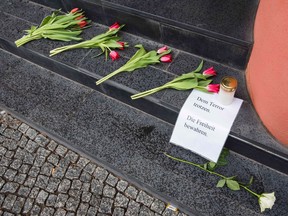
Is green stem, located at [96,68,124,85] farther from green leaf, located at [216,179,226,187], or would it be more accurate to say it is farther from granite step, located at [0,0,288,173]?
green leaf, located at [216,179,226,187]

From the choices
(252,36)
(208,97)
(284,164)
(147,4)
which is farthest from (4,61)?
(284,164)

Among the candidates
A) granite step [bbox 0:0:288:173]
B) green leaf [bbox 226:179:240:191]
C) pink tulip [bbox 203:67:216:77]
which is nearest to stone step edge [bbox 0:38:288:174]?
granite step [bbox 0:0:288:173]

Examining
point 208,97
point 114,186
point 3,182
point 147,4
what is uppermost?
point 147,4

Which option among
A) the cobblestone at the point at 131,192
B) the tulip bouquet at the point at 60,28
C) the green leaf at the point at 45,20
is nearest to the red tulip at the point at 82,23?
the tulip bouquet at the point at 60,28

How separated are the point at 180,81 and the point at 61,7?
1.57 metres

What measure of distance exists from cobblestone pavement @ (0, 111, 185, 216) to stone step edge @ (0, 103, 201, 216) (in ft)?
0.09

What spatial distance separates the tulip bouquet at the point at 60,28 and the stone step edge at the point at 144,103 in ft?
0.52

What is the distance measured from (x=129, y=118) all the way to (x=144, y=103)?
220 millimetres

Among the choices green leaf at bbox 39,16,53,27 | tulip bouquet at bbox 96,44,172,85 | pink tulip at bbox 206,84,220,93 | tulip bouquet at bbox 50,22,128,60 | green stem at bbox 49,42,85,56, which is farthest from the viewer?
green leaf at bbox 39,16,53,27

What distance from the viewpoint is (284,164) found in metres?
1.78

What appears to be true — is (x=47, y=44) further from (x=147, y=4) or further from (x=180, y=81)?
(x=180, y=81)

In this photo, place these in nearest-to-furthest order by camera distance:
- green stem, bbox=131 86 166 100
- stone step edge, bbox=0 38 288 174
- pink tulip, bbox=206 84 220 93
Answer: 1. stone step edge, bbox=0 38 288 174
2. pink tulip, bbox=206 84 220 93
3. green stem, bbox=131 86 166 100

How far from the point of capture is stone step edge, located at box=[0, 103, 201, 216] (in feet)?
6.18

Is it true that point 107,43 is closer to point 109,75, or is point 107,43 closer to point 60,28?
point 109,75
